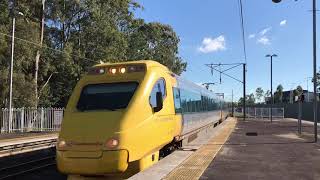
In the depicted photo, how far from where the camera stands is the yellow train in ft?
36.6

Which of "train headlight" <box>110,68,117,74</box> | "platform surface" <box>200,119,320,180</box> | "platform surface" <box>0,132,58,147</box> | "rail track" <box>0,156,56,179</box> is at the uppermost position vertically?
"train headlight" <box>110,68,117,74</box>

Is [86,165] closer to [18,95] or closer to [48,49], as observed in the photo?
[18,95]

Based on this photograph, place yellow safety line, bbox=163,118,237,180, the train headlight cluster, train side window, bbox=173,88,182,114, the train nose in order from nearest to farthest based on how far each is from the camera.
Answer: the train nose, yellow safety line, bbox=163,118,237,180, the train headlight cluster, train side window, bbox=173,88,182,114

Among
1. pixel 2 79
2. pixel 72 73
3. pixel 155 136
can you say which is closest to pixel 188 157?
pixel 155 136

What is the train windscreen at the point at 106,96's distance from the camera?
40.2ft

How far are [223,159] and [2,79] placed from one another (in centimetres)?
2982

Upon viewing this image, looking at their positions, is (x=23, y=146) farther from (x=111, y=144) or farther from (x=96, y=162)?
(x=111, y=144)

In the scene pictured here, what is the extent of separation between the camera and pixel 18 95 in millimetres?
43375

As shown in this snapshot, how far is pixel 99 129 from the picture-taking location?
11.3 metres

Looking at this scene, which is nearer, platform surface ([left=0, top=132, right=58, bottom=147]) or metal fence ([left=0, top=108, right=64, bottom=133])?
platform surface ([left=0, top=132, right=58, bottom=147])

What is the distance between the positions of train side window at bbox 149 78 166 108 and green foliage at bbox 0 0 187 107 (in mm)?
29118

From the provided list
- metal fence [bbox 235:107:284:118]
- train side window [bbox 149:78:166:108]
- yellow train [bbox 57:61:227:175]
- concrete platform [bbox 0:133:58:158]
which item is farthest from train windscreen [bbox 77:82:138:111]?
metal fence [bbox 235:107:284:118]

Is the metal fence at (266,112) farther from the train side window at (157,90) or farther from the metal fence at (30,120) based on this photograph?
the train side window at (157,90)

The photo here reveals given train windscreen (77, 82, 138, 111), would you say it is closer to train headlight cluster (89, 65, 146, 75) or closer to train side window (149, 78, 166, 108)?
train headlight cluster (89, 65, 146, 75)
